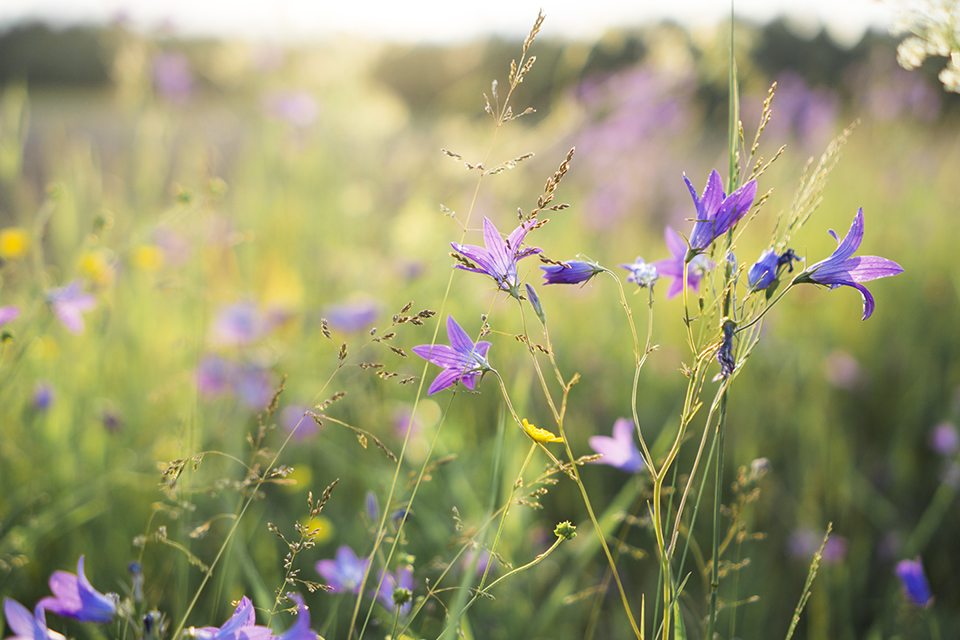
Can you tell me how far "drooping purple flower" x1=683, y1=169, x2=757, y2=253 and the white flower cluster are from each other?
0.40 meters

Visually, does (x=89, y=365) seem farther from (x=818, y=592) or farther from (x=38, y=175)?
(x=38, y=175)

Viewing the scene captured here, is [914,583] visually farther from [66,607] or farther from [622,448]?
[66,607]

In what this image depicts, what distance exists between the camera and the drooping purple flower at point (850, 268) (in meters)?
0.70

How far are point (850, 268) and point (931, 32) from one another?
1.43 feet

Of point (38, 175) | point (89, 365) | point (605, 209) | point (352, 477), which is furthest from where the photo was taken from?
Result: point (38, 175)

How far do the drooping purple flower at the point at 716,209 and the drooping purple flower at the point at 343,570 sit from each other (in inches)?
29.9

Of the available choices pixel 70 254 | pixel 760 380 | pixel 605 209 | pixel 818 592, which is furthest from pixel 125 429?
pixel 605 209

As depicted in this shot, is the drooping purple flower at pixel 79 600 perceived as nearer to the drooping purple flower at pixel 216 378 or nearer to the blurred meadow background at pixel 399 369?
the blurred meadow background at pixel 399 369

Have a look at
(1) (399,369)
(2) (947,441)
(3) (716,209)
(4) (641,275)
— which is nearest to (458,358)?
(4) (641,275)

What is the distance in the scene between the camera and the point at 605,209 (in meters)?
4.38

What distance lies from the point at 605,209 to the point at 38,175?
6.46 meters

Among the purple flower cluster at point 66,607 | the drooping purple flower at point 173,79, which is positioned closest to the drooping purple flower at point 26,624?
the purple flower cluster at point 66,607

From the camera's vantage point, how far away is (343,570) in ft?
3.53

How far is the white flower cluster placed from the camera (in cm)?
82
